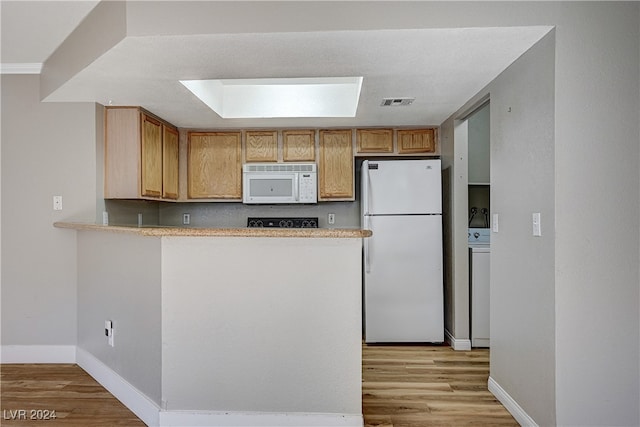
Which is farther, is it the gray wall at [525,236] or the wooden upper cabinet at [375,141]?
the wooden upper cabinet at [375,141]

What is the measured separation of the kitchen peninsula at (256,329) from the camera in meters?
2.23

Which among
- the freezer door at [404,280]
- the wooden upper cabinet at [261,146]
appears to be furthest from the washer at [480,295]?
the wooden upper cabinet at [261,146]

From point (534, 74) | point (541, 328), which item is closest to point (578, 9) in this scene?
point (534, 74)

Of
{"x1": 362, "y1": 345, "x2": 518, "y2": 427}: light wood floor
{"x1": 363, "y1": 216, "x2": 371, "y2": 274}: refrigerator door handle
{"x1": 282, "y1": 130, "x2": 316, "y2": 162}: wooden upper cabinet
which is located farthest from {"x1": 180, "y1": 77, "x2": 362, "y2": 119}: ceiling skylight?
{"x1": 362, "y1": 345, "x2": 518, "y2": 427}: light wood floor

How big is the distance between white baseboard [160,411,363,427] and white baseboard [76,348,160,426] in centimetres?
12

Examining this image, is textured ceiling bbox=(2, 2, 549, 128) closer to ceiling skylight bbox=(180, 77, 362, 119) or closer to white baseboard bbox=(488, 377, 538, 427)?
ceiling skylight bbox=(180, 77, 362, 119)

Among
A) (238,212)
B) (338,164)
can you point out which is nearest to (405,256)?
(338,164)

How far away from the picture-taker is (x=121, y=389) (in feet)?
8.62

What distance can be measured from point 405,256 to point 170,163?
236 cm

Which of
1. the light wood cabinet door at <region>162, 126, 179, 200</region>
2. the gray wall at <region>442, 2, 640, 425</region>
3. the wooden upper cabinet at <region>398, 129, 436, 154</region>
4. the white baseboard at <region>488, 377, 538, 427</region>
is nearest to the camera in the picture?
the gray wall at <region>442, 2, 640, 425</region>

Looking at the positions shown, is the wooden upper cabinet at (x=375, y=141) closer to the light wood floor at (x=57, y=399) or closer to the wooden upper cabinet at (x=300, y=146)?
the wooden upper cabinet at (x=300, y=146)

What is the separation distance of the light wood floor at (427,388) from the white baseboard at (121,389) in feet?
3.82

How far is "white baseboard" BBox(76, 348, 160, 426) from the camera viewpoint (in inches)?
92.1

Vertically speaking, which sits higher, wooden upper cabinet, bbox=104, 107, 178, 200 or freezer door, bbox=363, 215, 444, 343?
wooden upper cabinet, bbox=104, 107, 178, 200
